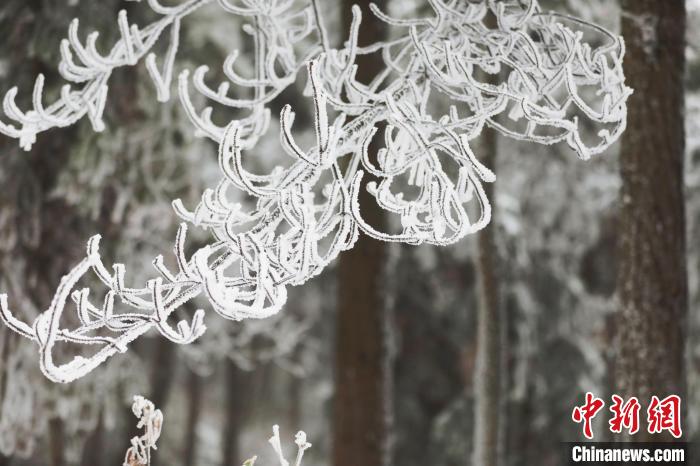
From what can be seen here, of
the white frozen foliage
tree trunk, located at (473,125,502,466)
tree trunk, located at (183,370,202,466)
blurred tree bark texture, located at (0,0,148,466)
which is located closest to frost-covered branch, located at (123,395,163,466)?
the white frozen foliage

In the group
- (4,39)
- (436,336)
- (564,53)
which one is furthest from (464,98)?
(436,336)

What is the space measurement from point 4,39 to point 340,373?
12.1ft

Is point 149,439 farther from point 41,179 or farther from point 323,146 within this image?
point 41,179

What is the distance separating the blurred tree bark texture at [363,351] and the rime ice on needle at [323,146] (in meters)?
1.74

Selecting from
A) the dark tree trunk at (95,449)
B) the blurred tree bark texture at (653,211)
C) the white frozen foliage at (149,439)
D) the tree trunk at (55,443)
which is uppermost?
the blurred tree bark texture at (653,211)

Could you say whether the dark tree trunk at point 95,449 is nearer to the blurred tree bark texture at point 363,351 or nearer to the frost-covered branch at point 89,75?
the blurred tree bark texture at point 363,351

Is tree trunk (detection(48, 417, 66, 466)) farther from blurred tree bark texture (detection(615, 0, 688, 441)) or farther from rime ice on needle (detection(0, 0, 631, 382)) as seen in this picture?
blurred tree bark texture (detection(615, 0, 688, 441))

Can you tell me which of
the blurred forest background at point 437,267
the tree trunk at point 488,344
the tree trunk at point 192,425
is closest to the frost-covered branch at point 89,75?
the blurred forest background at point 437,267

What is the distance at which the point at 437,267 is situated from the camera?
11922 mm

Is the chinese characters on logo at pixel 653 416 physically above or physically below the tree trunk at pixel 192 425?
above

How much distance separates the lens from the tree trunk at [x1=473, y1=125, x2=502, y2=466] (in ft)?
17.9

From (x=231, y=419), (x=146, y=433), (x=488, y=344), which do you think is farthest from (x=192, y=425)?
(x=146, y=433)

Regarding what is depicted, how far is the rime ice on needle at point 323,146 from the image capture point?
254 centimetres

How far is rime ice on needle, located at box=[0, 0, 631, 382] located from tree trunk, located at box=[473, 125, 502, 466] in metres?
1.85
